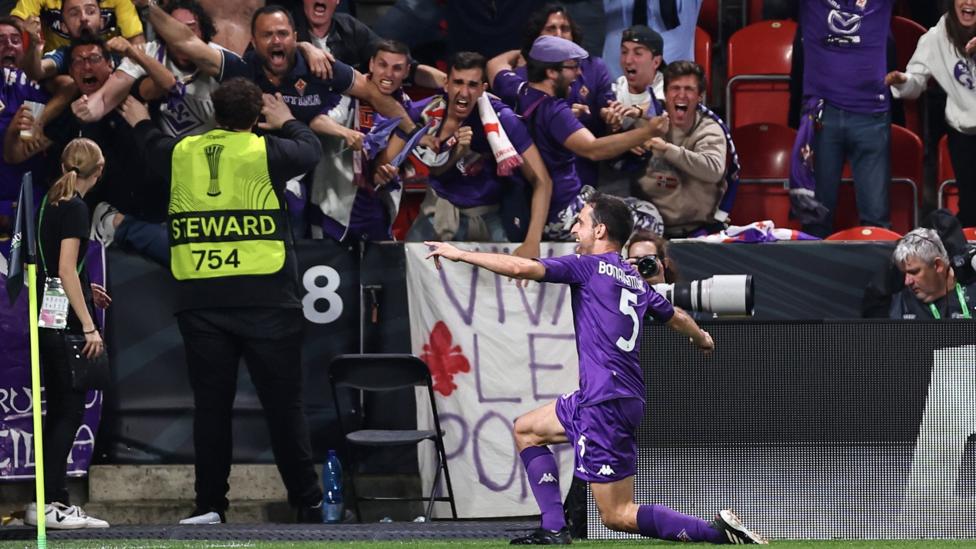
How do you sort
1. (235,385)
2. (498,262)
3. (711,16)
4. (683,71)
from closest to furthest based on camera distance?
(498,262) < (235,385) < (683,71) < (711,16)

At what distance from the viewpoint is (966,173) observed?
37.7 feet

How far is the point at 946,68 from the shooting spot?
11461 millimetres

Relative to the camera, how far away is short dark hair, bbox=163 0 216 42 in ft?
34.2

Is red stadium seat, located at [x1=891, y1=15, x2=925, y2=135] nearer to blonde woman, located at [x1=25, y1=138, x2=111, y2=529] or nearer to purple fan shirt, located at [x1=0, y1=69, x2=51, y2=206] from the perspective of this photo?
purple fan shirt, located at [x1=0, y1=69, x2=51, y2=206]

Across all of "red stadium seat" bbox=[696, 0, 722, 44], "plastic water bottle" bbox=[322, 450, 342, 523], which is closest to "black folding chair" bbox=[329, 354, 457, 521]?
"plastic water bottle" bbox=[322, 450, 342, 523]

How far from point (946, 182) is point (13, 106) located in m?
6.41

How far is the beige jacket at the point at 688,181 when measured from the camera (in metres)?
10.4

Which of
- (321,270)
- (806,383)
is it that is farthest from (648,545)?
(321,270)

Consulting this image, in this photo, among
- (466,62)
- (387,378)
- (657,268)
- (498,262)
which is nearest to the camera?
(498,262)

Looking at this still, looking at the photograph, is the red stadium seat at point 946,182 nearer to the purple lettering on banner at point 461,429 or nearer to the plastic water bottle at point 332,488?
the purple lettering on banner at point 461,429

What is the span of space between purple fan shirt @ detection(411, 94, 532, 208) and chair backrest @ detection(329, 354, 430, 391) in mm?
1070

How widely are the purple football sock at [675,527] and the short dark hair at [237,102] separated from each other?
322cm

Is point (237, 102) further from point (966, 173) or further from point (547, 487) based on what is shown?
point (966, 173)

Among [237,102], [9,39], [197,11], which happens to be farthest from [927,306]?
[9,39]
